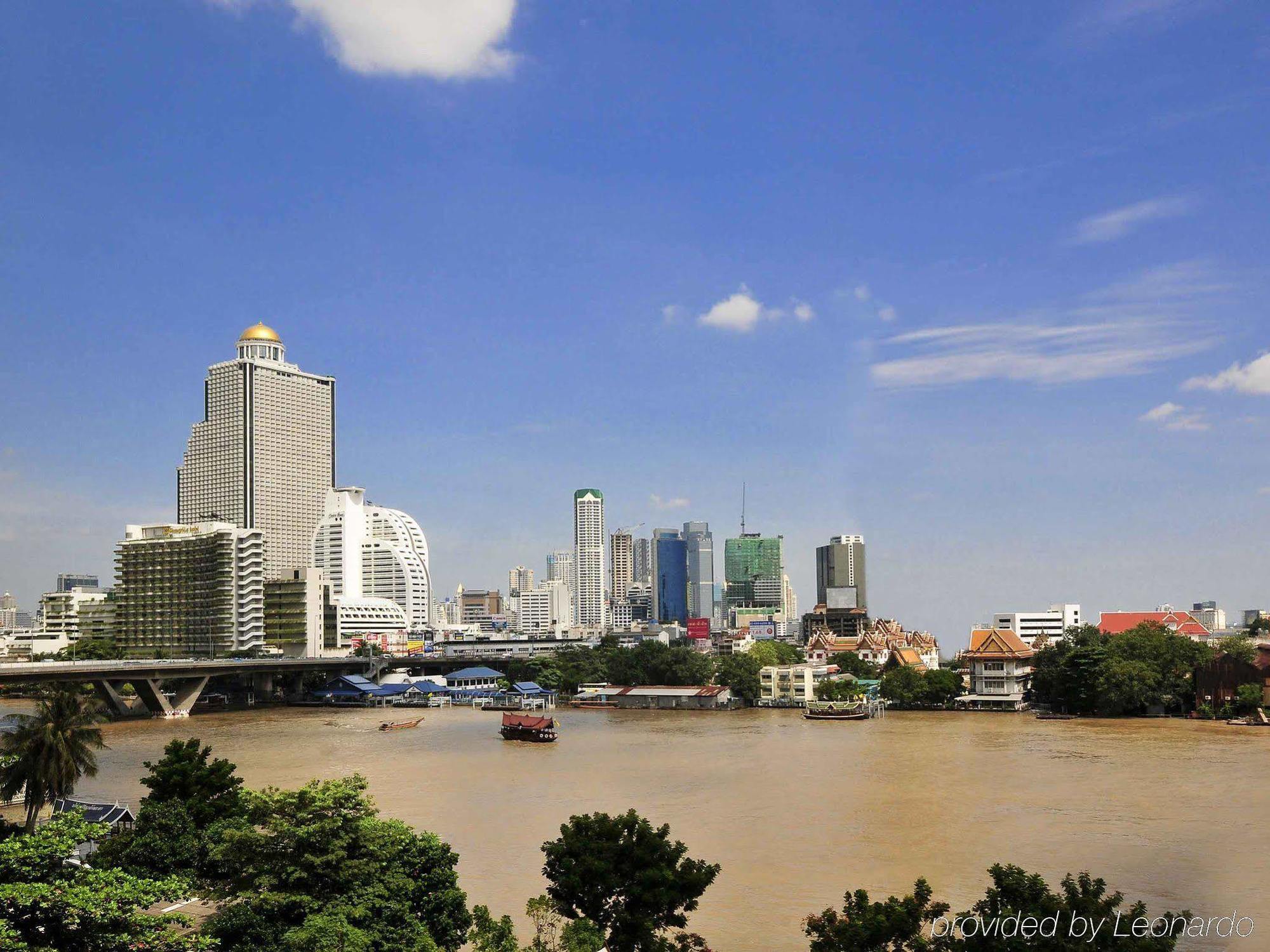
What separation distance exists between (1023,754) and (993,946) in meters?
33.8

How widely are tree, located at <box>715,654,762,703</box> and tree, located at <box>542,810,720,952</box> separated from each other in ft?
190

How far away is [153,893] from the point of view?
9898 millimetres

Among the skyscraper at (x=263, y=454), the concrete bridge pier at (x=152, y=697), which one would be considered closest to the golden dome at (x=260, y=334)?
the skyscraper at (x=263, y=454)

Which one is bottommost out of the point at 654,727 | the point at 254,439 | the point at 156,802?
the point at 654,727

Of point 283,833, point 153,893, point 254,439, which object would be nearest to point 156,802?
point 283,833

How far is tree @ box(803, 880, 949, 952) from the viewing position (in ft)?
39.3

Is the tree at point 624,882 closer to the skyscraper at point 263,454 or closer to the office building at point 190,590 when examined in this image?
the office building at point 190,590

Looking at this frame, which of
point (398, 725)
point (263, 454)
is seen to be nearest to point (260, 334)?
point (263, 454)

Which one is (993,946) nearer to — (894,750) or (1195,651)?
(894,750)

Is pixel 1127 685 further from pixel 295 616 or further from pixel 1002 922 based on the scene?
pixel 295 616

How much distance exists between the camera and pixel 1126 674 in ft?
181

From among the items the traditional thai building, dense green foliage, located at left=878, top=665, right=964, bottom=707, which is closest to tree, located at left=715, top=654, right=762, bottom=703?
dense green foliage, located at left=878, top=665, right=964, bottom=707

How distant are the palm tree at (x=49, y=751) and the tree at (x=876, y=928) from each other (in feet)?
55.8

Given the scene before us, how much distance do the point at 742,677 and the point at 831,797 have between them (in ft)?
133
